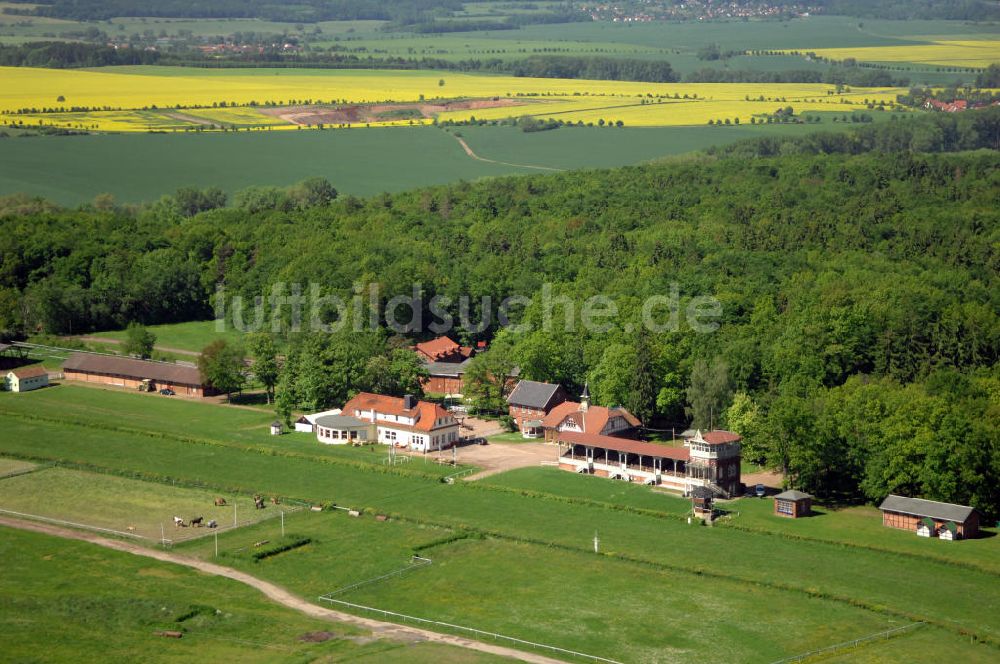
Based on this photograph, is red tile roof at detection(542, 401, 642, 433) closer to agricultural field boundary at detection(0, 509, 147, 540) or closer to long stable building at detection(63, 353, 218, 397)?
long stable building at detection(63, 353, 218, 397)

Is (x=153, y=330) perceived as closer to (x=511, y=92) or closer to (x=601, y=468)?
(x=601, y=468)

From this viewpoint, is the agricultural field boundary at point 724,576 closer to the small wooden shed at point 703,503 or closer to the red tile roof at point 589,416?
the small wooden shed at point 703,503

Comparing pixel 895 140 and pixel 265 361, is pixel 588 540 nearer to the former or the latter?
pixel 265 361

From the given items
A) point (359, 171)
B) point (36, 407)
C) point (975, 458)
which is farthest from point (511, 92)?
point (975, 458)

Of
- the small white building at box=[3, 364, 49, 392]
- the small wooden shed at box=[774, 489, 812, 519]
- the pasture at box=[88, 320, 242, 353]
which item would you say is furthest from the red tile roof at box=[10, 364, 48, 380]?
the small wooden shed at box=[774, 489, 812, 519]

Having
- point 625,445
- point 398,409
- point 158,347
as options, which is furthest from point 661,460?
point 158,347
